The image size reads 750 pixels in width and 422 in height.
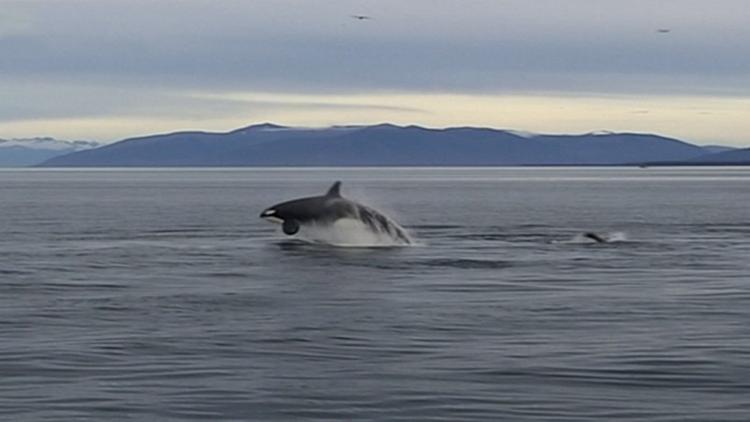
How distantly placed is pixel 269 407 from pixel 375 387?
5.14 ft

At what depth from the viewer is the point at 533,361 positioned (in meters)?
18.4

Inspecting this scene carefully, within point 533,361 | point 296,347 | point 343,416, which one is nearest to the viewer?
point 343,416

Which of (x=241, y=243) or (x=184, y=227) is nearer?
(x=241, y=243)

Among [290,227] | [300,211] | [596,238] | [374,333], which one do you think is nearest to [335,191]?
[300,211]

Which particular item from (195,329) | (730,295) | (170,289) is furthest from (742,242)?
(195,329)

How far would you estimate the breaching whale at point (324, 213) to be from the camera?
40.6m

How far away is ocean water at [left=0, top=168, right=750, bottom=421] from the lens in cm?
1580

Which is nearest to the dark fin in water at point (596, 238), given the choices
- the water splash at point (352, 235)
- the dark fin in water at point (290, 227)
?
the water splash at point (352, 235)

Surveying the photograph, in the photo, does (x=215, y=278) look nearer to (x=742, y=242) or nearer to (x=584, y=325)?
(x=584, y=325)

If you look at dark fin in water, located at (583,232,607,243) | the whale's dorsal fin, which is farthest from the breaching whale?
dark fin in water, located at (583,232,607,243)

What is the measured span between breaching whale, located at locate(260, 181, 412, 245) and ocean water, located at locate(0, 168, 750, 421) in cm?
74

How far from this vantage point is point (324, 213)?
135 feet

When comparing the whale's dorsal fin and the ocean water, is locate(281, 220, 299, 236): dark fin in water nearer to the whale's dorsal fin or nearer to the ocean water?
the ocean water

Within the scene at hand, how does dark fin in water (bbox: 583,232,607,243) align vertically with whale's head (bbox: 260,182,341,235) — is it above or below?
below
